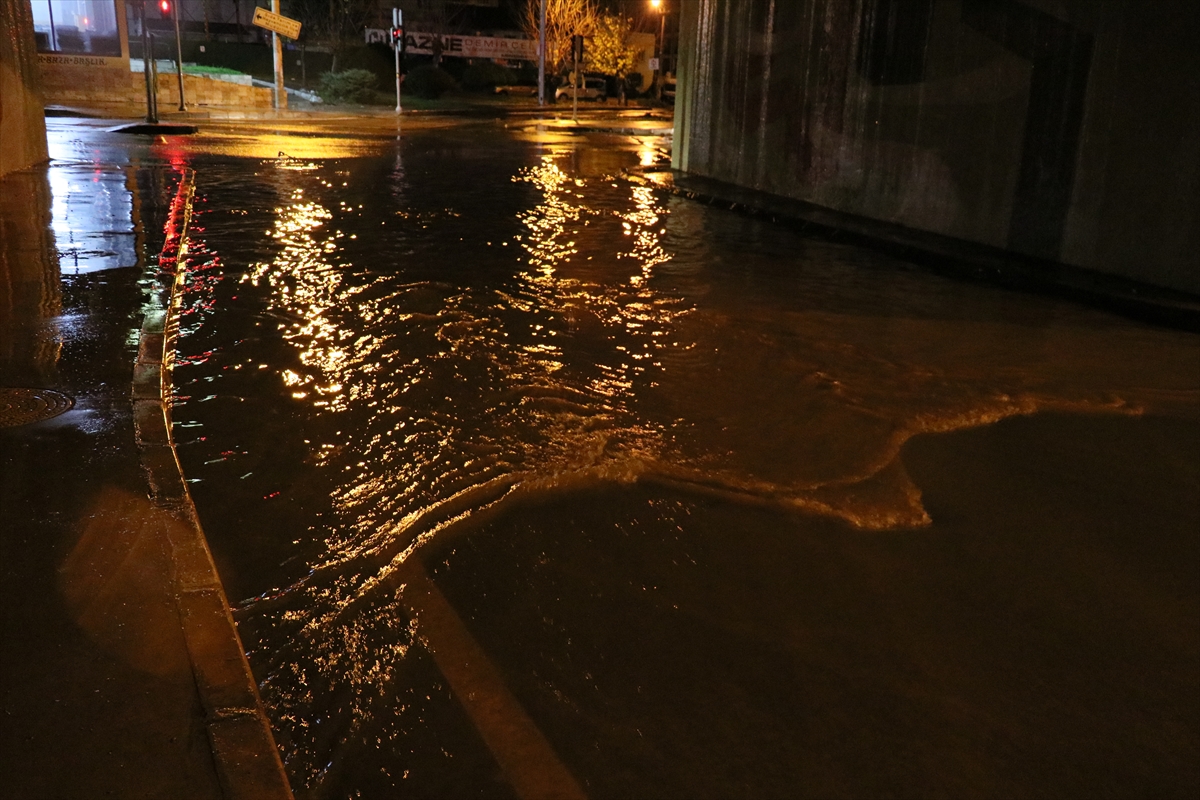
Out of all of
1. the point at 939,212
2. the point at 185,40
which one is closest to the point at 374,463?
the point at 939,212

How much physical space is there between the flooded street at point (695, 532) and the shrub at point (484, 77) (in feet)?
150

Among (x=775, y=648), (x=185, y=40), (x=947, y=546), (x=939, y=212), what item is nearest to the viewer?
(x=775, y=648)

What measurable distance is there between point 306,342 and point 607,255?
14.8ft

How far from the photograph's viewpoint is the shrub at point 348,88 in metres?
42.0

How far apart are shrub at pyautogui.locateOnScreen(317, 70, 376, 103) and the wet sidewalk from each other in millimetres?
37278

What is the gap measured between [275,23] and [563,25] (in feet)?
84.9

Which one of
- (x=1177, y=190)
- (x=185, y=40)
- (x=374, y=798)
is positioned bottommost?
(x=374, y=798)

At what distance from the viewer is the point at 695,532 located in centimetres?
473

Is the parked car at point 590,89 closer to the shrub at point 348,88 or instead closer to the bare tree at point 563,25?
the bare tree at point 563,25

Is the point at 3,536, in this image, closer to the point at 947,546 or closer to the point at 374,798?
the point at 374,798

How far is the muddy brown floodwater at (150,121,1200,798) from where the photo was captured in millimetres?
3268

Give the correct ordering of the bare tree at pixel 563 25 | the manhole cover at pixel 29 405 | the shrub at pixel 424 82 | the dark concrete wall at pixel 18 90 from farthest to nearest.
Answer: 1. the bare tree at pixel 563 25
2. the shrub at pixel 424 82
3. the dark concrete wall at pixel 18 90
4. the manhole cover at pixel 29 405

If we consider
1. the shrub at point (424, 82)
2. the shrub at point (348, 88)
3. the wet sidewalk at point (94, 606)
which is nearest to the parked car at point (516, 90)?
the shrub at point (424, 82)

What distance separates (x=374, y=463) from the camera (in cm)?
538
